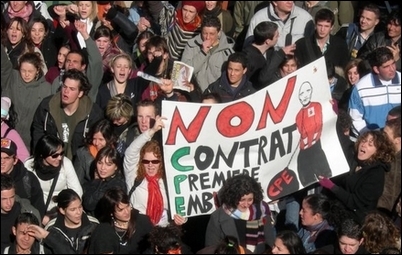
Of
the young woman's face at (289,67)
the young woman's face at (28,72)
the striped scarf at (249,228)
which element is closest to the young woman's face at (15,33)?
the young woman's face at (28,72)

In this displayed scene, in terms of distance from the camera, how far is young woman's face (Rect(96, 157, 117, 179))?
10805mm

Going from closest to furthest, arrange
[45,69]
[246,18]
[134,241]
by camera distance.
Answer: [134,241]
[45,69]
[246,18]

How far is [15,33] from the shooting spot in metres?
13.2

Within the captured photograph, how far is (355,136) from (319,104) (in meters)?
0.99

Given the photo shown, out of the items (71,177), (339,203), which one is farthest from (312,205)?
(71,177)

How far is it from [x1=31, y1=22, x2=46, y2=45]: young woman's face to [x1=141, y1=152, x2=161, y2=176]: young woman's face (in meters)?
3.21

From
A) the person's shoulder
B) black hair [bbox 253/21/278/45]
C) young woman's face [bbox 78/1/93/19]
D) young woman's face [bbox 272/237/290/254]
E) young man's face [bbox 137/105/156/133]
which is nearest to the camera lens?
young woman's face [bbox 272/237/290/254]

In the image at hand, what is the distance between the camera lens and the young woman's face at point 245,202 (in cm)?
1011

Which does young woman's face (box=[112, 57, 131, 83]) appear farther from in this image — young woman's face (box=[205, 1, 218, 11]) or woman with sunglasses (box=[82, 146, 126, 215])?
young woman's face (box=[205, 1, 218, 11])

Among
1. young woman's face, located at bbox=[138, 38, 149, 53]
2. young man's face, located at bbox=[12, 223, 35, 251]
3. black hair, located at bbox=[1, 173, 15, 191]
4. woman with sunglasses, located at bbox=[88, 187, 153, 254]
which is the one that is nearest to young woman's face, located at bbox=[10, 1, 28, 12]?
young woman's face, located at bbox=[138, 38, 149, 53]

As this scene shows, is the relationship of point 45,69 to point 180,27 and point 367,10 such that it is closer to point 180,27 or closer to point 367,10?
point 180,27

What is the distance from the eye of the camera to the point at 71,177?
36.0 feet

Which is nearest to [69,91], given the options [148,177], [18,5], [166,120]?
[166,120]

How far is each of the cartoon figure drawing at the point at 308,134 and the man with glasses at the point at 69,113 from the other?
6.88 feet
